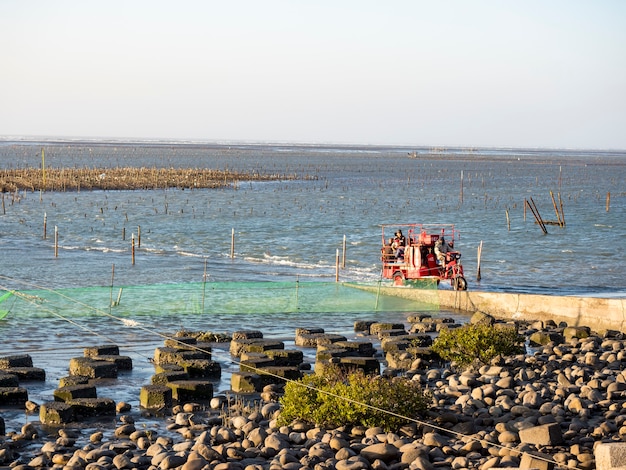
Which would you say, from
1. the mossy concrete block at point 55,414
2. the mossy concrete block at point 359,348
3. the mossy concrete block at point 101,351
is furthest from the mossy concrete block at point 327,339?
the mossy concrete block at point 55,414

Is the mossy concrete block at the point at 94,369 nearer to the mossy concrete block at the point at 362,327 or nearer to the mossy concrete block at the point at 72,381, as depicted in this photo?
the mossy concrete block at the point at 72,381

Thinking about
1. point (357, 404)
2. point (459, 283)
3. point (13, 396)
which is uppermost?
point (357, 404)

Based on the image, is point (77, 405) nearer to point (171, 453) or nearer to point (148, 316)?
point (171, 453)

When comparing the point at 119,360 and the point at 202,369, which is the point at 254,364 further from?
the point at 119,360

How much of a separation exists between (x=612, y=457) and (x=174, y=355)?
11.3m

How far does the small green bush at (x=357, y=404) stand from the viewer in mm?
14016

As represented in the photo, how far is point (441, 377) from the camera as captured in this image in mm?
18734

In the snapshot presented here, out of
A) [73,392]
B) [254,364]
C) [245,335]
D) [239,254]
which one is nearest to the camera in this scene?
[73,392]

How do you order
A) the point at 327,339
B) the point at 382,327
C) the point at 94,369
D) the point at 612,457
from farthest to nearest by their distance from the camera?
the point at 382,327 < the point at 327,339 < the point at 94,369 < the point at 612,457

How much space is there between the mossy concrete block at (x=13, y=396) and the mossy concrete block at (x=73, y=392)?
59 centimetres

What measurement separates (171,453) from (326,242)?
42148 mm

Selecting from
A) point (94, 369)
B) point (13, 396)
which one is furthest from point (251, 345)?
point (13, 396)

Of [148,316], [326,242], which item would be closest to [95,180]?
[326,242]

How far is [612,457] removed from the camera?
10.8 metres
